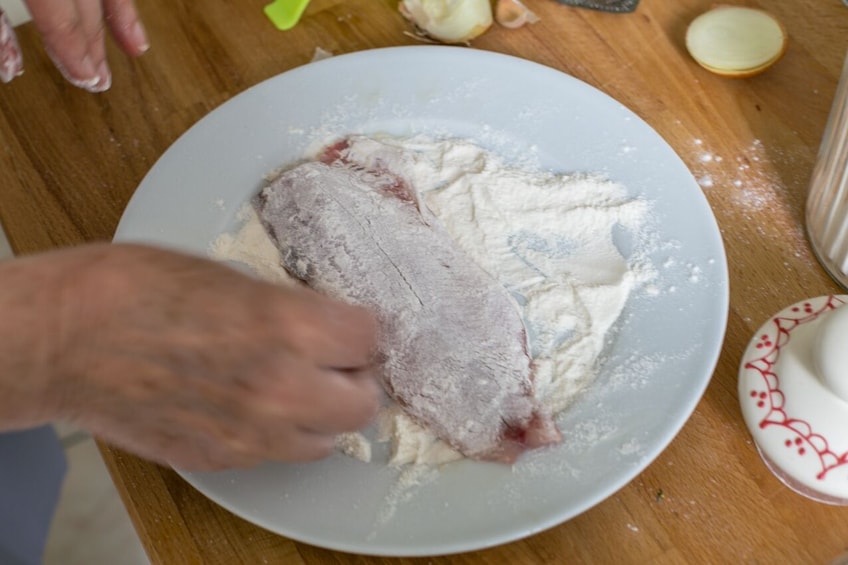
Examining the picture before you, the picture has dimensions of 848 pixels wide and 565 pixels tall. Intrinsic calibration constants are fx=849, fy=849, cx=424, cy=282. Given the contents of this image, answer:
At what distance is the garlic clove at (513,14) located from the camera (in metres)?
1.24

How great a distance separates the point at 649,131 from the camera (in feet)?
3.38

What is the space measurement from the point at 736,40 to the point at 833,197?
337 millimetres

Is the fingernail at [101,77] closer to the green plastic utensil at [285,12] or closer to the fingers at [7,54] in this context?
the fingers at [7,54]

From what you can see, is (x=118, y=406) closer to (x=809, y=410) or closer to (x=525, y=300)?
(x=525, y=300)

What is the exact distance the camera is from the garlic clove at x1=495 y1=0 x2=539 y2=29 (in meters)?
1.24

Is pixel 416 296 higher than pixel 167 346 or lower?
lower

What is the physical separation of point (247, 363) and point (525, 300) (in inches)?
15.7

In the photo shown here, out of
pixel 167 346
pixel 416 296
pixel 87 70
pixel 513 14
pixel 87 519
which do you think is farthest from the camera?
pixel 87 519

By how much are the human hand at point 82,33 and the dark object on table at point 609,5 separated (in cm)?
62

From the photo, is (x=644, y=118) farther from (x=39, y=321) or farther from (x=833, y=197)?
(x=39, y=321)

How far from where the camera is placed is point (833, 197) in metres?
0.94

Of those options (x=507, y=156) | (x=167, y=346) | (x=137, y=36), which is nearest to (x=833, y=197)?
(x=507, y=156)

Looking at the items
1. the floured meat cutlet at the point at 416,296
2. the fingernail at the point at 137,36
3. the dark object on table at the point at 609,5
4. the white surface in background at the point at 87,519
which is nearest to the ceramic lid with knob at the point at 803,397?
the floured meat cutlet at the point at 416,296

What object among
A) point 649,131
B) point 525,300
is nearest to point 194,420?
point 525,300
